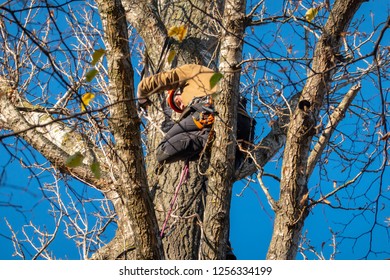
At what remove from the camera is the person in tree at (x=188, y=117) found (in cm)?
456

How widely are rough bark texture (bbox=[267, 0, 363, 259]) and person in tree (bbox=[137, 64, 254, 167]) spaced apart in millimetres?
686

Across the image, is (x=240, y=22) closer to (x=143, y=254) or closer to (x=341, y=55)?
(x=341, y=55)

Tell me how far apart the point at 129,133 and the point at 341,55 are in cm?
135

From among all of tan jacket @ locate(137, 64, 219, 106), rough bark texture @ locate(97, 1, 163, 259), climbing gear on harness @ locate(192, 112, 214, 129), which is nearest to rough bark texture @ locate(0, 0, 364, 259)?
rough bark texture @ locate(97, 1, 163, 259)

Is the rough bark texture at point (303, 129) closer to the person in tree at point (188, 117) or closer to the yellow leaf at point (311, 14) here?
the yellow leaf at point (311, 14)

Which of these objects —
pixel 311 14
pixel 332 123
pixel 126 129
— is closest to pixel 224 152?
pixel 332 123

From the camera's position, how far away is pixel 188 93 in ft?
15.2

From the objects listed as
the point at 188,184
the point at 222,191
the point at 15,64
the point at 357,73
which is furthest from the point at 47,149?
the point at 357,73

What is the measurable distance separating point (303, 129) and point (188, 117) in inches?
42.5

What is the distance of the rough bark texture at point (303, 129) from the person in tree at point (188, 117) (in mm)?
686

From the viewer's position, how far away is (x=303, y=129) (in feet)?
13.2

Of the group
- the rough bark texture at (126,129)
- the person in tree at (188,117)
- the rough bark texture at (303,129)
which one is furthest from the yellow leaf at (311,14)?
the rough bark texture at (126,129)

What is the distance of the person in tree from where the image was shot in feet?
15.0

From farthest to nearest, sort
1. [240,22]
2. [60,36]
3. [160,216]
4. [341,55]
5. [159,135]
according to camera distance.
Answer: [159,135], [160,216], [240,22], [341,55], [60,36]
